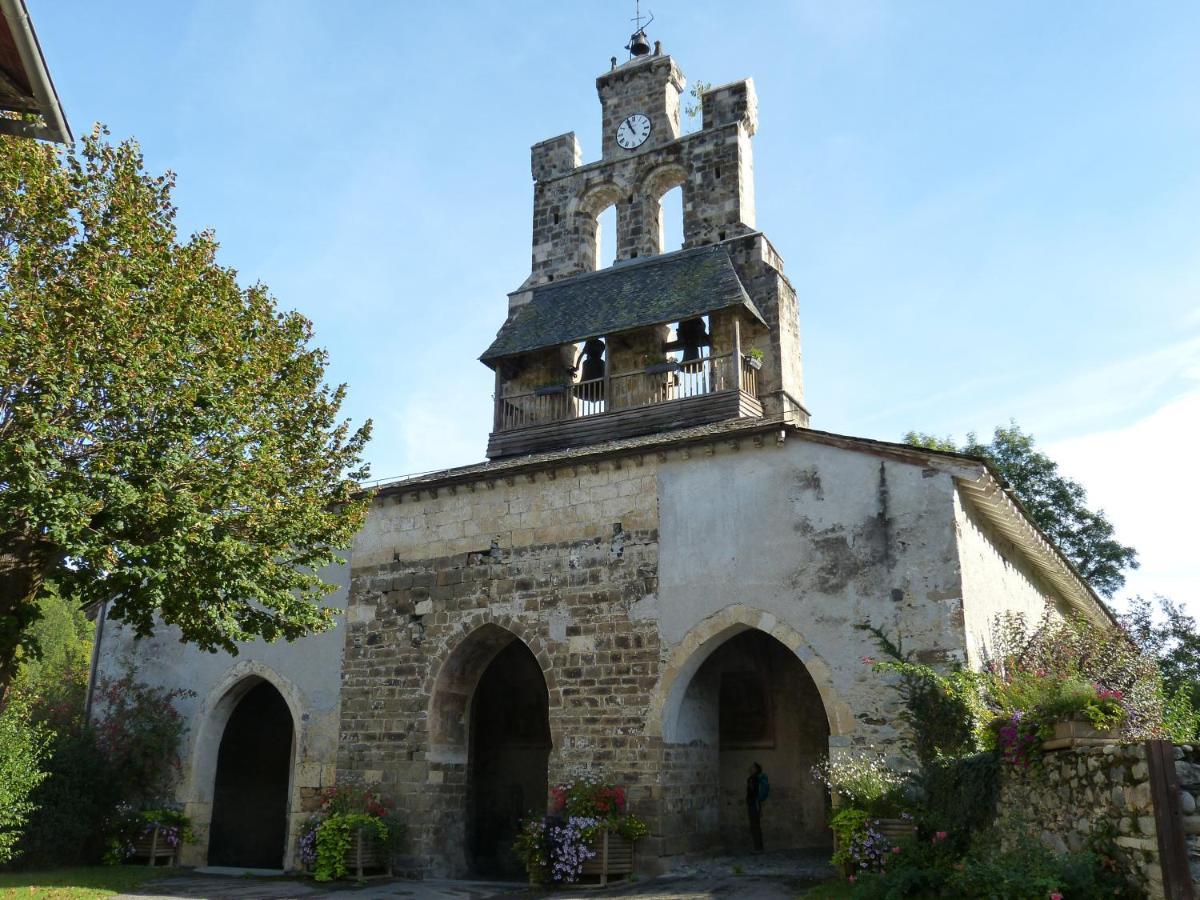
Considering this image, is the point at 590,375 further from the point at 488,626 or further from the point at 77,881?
the point at 77,881

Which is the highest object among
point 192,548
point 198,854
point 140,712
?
point 192,548

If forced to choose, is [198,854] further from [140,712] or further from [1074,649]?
[1074,649]

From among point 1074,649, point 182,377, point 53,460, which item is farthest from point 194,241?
point 1074,649

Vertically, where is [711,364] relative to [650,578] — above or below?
above

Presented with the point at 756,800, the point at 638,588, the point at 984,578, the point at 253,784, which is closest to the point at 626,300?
the point at 638,588

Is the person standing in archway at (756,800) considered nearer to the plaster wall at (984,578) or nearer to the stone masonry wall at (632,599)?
the stone masonry wall at (632,599)

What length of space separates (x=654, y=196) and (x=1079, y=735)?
1410cm

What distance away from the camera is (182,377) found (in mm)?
9281

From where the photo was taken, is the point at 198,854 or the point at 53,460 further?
the point at 198,854

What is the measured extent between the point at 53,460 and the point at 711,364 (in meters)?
10.5

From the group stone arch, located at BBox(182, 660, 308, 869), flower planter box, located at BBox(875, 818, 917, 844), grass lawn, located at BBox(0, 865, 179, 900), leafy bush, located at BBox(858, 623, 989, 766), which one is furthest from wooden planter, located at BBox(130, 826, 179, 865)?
leafy bush, located at BBox(858, 623, 989, 766)

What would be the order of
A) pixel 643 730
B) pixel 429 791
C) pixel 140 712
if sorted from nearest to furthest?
pixel 643 730
pixel 429 791
pixel 140 712

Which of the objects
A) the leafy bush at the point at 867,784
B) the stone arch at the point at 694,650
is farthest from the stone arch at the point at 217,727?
the leafy bush at the point at 867,784

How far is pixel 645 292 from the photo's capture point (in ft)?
57.9
